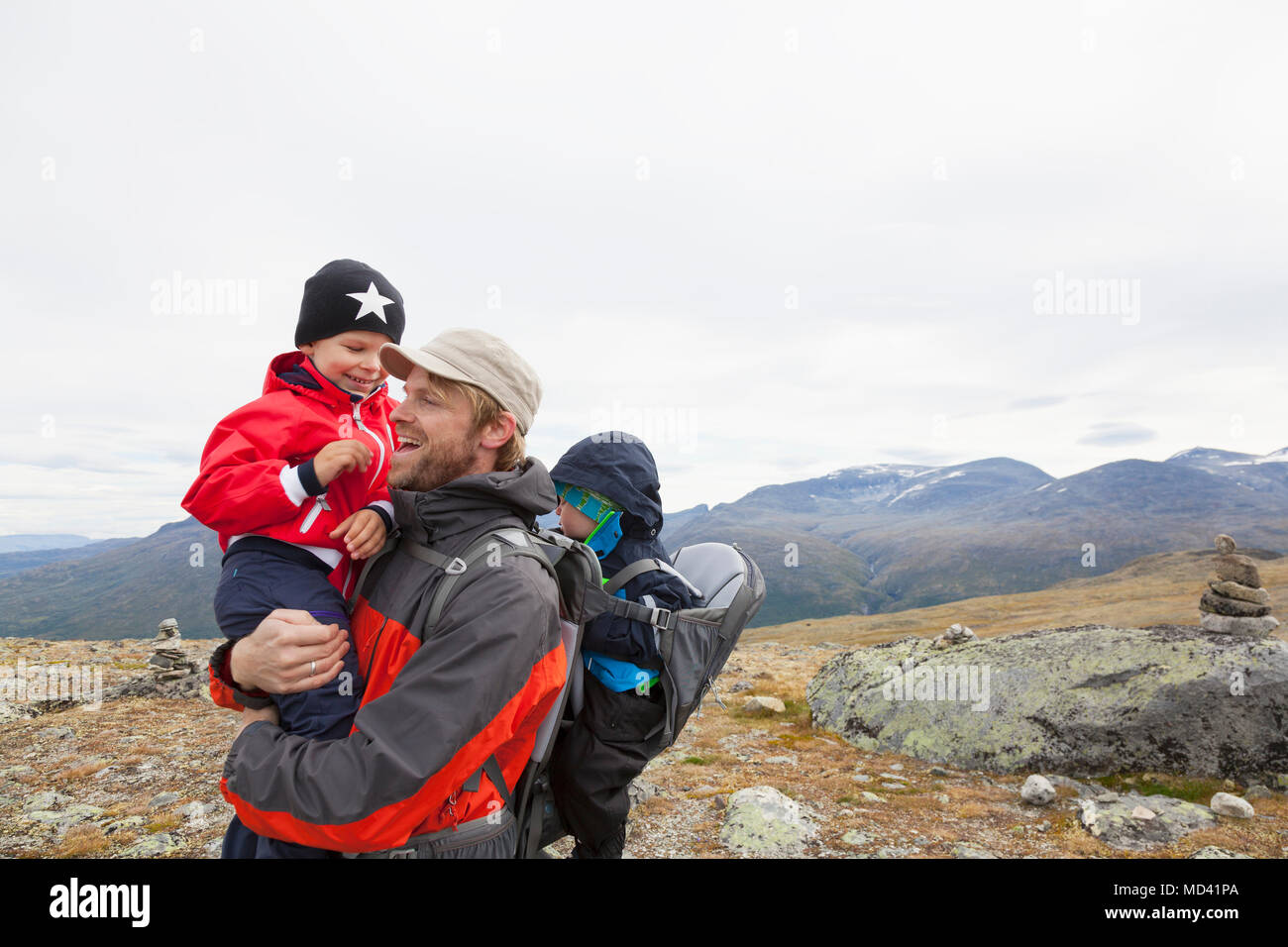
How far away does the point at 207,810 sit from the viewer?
34.9 ft

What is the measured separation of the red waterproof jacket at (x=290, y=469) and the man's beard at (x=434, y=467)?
0.26m

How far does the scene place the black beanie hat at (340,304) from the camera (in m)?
4.62

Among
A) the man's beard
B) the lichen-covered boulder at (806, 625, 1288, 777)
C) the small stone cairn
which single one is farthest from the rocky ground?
the man's beard

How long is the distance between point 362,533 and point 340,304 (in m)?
1.93

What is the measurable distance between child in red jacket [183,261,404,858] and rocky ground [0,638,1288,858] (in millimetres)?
8113

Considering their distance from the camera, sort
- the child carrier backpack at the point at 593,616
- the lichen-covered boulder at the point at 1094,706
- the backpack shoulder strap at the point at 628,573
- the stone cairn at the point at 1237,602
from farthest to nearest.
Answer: the stone cairn at the point at 1237,602 < the lichen-covered boulder at the point at 1094,706 < the backpack shoulder strap at the point at 628,573 < the child carrier backpack at the point at 593,616

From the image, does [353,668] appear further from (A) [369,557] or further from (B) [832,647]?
(B) [832,647]

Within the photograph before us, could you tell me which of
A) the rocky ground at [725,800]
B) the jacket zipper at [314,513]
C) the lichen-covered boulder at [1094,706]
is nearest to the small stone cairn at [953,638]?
the lichen-covered boulder at [1094,706]

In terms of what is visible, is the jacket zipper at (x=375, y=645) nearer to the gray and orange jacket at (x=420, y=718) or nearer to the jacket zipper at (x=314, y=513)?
the gray and orange jacket at (x=420, y=718)

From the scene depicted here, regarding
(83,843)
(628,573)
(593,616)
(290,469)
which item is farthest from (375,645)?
(83,843)

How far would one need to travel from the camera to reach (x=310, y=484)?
3787 mm
